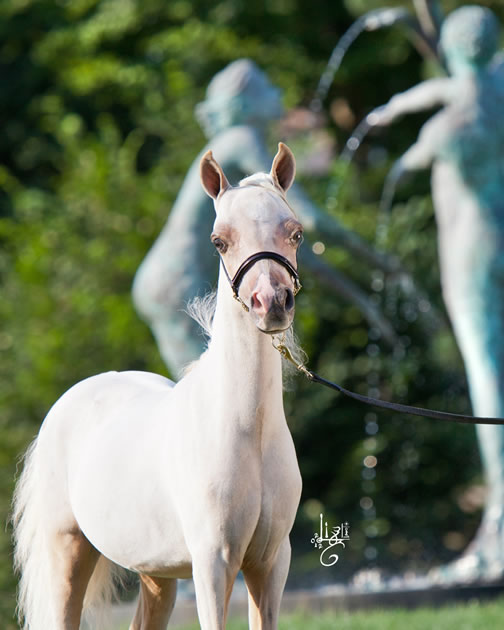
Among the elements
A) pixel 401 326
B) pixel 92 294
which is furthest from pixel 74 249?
pixel 401 326

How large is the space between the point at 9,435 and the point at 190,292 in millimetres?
2838

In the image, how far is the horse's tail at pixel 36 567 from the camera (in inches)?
125

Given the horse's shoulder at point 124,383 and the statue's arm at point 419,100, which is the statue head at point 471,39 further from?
the horse's shoulder at point 124,383

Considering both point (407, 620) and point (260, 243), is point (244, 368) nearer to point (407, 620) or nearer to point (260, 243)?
point (260, 243)

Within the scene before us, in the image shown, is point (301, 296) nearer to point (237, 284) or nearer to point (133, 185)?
point (133, 185)

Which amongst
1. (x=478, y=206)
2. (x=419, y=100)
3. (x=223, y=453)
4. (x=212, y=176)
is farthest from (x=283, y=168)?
(x=419, y=100)

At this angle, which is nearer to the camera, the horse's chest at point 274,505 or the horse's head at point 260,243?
the horse's head at point 260,243

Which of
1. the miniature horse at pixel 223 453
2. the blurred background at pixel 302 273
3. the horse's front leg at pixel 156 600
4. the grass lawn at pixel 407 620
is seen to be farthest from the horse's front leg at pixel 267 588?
the blurred background at pixel 302 273

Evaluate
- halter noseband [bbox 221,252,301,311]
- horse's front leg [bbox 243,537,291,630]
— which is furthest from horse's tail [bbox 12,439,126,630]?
halter noseband [bbox 221,252,301,311]

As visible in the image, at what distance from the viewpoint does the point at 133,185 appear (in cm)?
1058

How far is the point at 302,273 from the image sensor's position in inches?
324

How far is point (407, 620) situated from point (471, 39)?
11.0ft

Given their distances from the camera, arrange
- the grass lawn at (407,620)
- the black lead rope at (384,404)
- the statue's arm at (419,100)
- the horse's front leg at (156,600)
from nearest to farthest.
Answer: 1. the black lead rope at (384,404)
2. the horse's front leg at (156,600)
3. the grass lawn at (407,620)
4. the statue's arm at (419,100)

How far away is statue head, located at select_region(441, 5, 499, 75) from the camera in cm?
660
